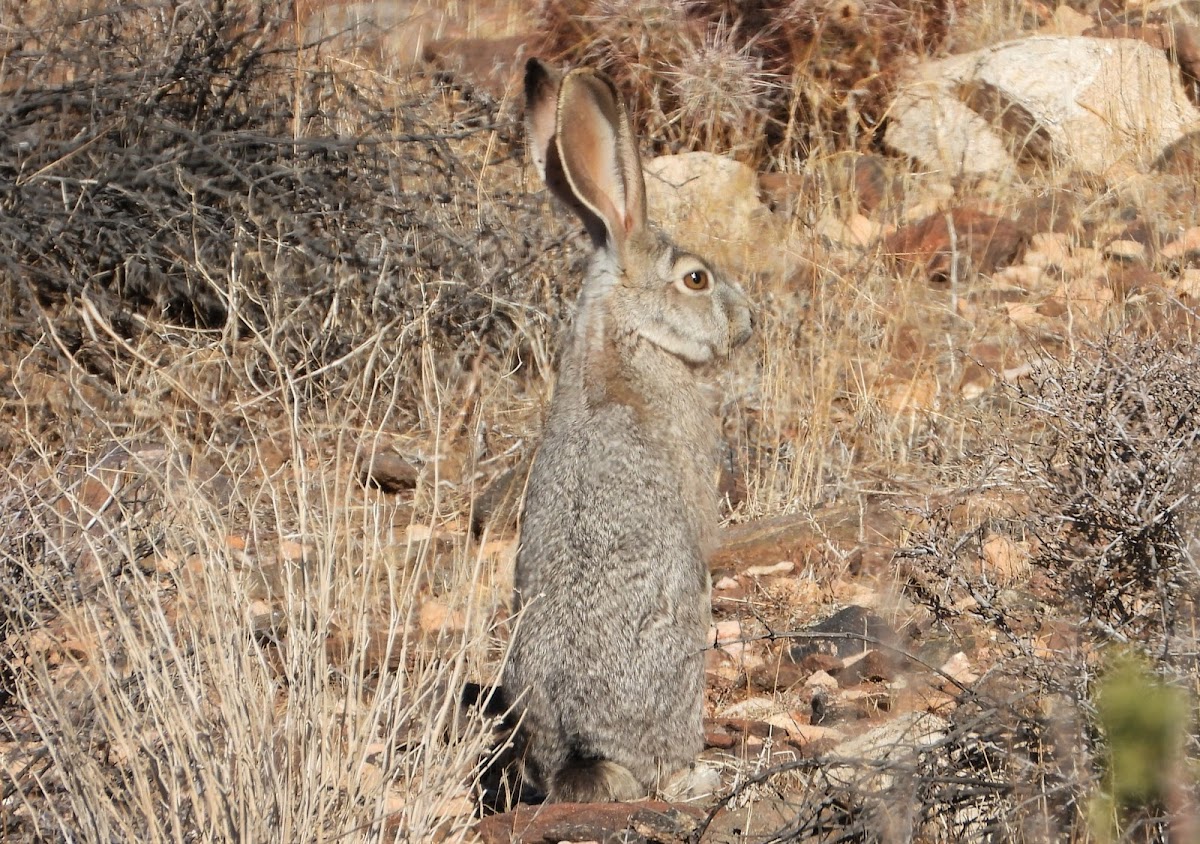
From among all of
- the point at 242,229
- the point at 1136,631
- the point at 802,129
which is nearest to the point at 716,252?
the point at 802,129

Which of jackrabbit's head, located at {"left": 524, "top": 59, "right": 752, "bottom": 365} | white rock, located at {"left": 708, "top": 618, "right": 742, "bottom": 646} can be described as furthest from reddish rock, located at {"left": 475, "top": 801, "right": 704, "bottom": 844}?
jackrabbit's head, located at {"left": 524, "top": 59, "right": 752, "bottom": 365}

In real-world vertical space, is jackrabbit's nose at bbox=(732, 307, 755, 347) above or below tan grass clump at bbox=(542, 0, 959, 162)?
below

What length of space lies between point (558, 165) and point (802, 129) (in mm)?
4311

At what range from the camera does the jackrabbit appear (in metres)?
4.00

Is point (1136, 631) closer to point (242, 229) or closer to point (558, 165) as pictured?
point (558, 165)

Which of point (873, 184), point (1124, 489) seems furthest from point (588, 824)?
point (873, 184)

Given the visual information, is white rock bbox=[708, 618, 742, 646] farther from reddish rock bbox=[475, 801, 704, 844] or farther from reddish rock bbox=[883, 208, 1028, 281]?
reddish rock bbox=[883, 208, 1028, 281]

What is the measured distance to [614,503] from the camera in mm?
4156

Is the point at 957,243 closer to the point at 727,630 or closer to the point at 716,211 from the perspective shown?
the point at 716,211

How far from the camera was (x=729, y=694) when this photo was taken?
4.83 meters

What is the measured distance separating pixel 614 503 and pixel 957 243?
4004 mm

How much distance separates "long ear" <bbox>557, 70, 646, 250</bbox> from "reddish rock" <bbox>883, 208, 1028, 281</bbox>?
2770 millimetres

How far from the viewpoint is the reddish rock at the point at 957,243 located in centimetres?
743

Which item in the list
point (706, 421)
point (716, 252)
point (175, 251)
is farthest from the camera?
point (716, 252)
